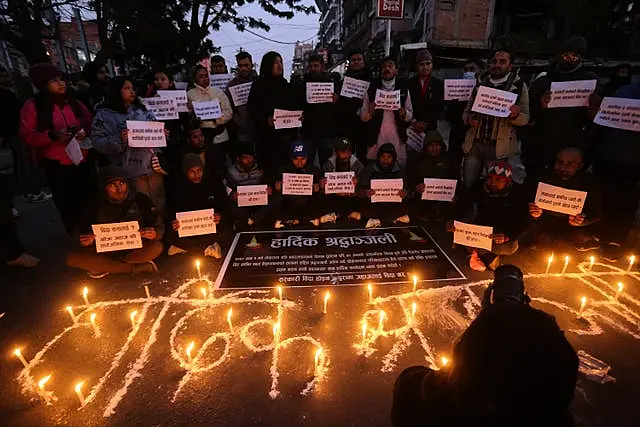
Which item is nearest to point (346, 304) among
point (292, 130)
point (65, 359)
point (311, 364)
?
point (311, 364)

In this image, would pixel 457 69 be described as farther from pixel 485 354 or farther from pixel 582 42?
pixel 485 354

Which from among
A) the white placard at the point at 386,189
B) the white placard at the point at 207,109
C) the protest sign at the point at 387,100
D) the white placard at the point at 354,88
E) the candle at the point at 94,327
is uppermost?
the white placard at the point at 354,88

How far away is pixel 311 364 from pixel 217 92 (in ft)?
13.7

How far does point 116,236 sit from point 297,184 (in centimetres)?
230

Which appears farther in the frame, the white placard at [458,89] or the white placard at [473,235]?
the white placard at [458,89]

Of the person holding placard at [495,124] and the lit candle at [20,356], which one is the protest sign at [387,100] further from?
the lit candle at [20,356]

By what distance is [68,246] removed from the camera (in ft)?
16.1

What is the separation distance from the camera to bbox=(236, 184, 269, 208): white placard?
488 centimetres

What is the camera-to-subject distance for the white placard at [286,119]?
206 inches

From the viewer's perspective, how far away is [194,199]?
4707 millimetres

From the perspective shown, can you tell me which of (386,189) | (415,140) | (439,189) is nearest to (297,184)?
(386,189)

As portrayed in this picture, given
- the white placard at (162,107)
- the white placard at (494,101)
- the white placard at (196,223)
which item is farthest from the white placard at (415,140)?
the white placard at (162,107)

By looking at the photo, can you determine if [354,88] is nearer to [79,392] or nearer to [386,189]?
[386,189]

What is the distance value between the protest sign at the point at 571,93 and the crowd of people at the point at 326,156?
112 mm
